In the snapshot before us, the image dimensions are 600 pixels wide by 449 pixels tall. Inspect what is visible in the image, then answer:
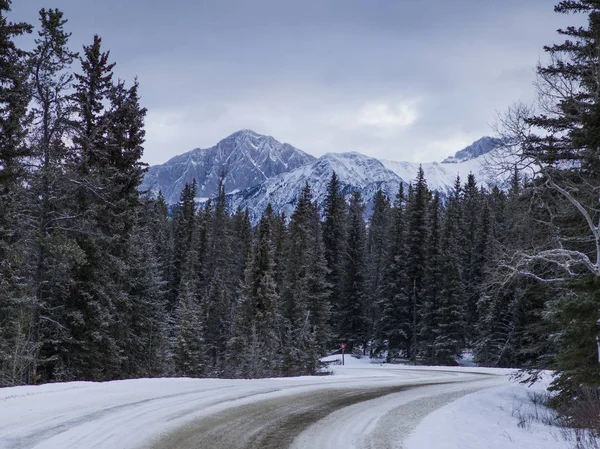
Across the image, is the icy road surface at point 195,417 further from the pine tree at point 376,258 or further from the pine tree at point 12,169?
the pine tree at point 376,258

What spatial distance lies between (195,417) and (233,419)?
643 millimetres

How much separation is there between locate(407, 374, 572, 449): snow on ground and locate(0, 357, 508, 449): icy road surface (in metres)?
0.35

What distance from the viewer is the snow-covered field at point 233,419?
21.6 feet

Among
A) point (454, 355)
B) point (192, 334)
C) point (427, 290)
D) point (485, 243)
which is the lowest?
point (454, 355)

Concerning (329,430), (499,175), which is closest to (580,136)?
(499,175)

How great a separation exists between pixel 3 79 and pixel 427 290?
3881 cm

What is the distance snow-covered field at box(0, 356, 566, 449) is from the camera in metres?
6.59

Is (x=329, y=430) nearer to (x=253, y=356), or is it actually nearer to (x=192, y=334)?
(x=253, y=356)

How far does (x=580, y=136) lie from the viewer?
10.4 meters

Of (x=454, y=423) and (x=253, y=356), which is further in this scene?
(x=253, y=356)

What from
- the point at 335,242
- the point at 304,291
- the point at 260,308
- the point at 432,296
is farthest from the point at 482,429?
the point at 335,242

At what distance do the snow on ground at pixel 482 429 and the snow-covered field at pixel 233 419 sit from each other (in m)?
0.03

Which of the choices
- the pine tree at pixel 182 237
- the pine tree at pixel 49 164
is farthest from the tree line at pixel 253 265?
the pine tree at pixel 182 237

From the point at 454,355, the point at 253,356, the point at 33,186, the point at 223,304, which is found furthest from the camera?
the point at 223,304
